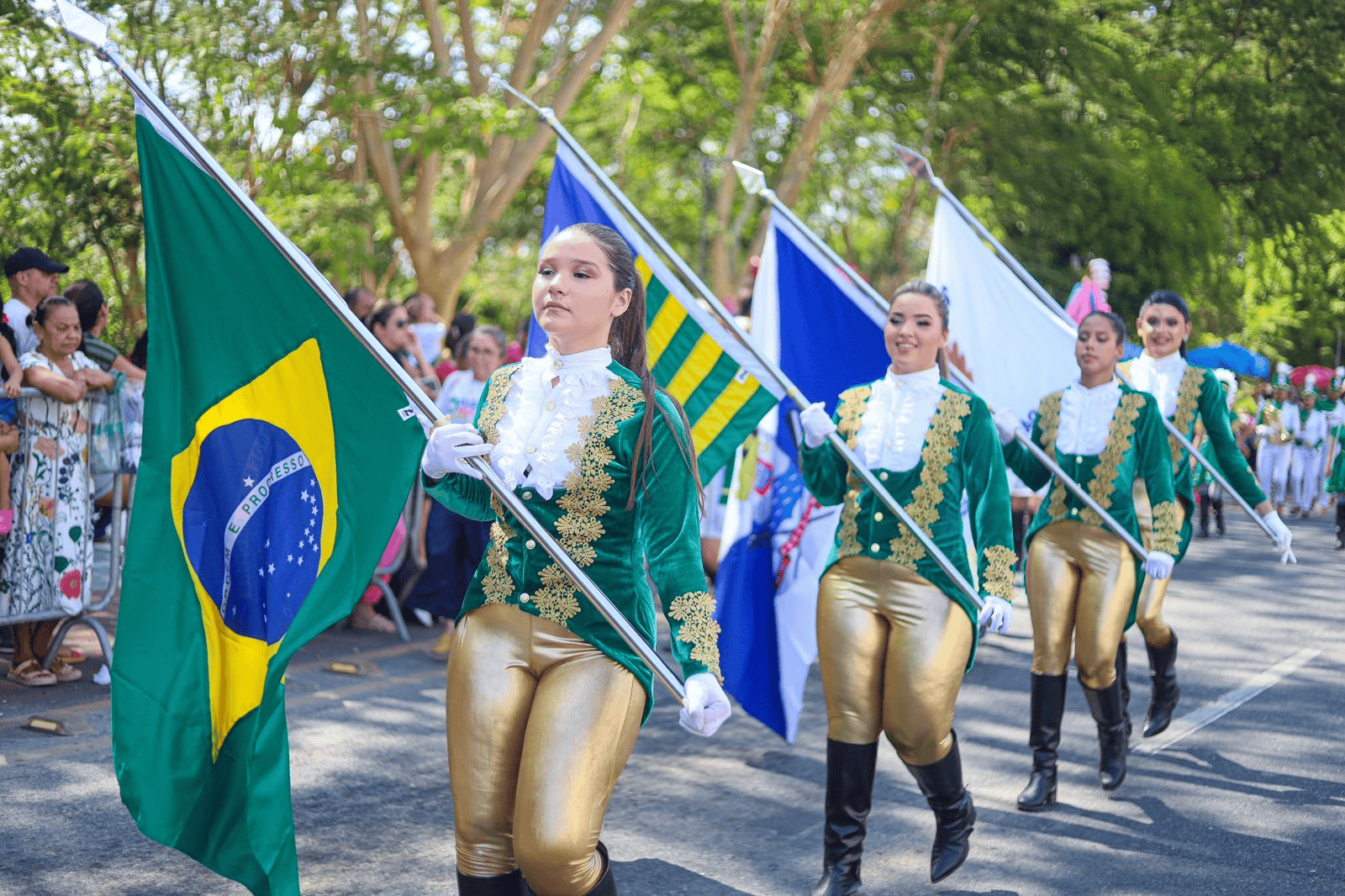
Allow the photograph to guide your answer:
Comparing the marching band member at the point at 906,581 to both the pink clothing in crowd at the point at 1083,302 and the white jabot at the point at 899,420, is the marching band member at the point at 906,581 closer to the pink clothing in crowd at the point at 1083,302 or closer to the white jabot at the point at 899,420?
the white jabot at the point at 899,420

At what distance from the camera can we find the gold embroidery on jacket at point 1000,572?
15.2 ft

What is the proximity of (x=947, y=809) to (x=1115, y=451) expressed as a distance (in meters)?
2.02

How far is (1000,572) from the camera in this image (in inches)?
184

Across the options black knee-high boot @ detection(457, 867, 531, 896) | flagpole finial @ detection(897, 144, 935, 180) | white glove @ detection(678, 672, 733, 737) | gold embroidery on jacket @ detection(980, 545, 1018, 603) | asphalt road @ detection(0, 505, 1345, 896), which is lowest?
asphalt road @ detection(0, 505, 1345, 896)

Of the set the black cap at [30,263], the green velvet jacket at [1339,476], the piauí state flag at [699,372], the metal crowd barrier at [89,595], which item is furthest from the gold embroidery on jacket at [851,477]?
the green velvet jacket at [1339,476]

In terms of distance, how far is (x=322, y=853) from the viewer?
4.67 metres

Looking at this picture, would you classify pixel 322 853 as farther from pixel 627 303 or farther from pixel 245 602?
pixel 627 303

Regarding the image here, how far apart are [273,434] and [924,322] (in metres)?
2.29

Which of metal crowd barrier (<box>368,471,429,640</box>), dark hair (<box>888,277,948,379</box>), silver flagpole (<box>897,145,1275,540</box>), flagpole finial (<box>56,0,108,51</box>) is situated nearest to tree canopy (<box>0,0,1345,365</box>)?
metal crowd barrier (<box>368,471,429,640</box>)

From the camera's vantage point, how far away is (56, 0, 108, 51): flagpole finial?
3.21m

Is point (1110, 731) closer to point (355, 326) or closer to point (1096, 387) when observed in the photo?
point (1096, 387)

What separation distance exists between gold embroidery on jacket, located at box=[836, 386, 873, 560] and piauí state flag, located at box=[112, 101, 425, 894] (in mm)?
1723

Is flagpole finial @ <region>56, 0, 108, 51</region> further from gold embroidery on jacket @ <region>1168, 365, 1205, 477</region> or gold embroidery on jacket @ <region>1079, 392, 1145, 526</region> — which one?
gold embroidery on jacket @ <region>1168, 365, 1205, 477</region>

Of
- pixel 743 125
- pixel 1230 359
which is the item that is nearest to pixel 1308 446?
pixel 1230 359
